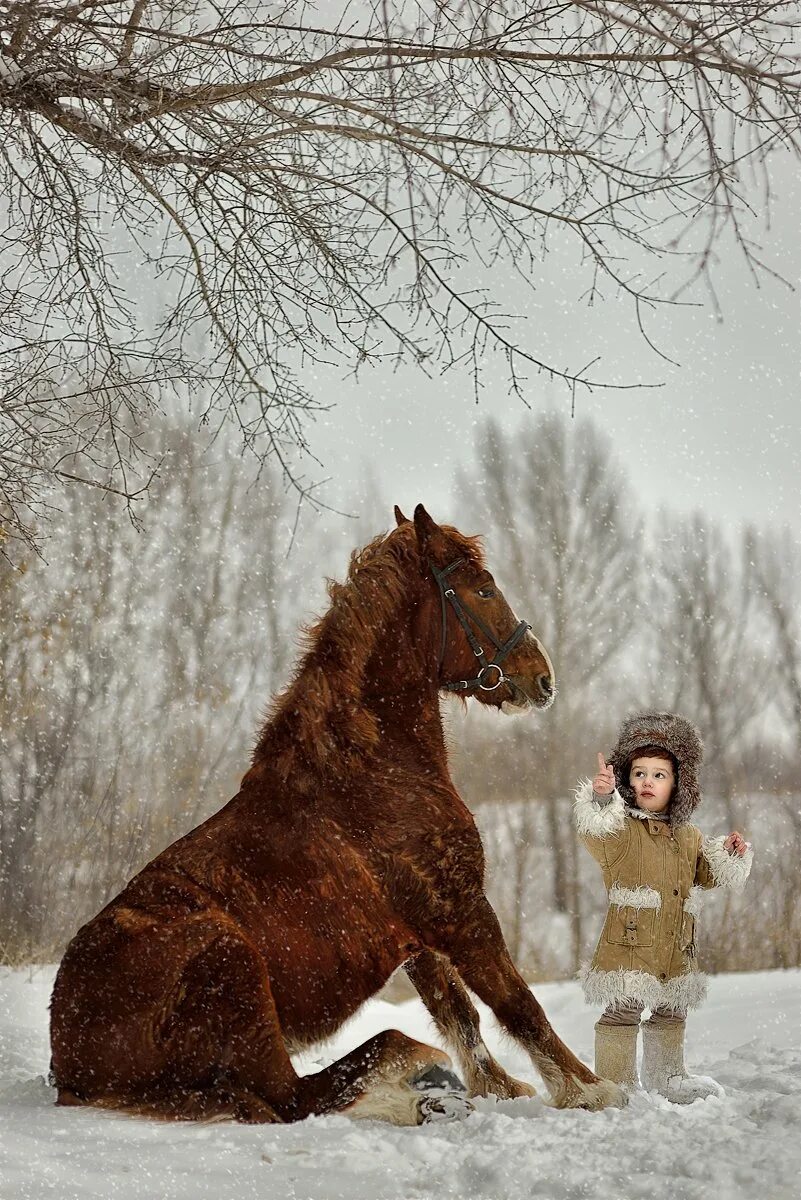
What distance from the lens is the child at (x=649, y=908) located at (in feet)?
14.8

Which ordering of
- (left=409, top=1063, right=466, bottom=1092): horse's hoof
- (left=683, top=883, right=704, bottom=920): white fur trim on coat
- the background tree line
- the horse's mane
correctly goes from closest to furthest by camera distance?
1. (left=409, top=1063, right=466, bottom=1092): horse's hoof
2. the horse's mane
3. (left=683, top=883, right=704, bottom=920): white fur trim on coat
4. the background tree line

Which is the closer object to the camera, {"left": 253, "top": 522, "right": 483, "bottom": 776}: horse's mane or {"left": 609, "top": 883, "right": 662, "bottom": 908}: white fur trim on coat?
{"left": 253, "top": 522, "right": 483, "bottom": 776}: horse's mane

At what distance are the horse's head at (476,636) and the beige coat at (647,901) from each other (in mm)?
837

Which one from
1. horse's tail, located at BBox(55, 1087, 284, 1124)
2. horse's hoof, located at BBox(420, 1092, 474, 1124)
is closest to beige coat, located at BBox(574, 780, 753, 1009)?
horse's hoof, located at BBox(420, 1092, 474, 1124)

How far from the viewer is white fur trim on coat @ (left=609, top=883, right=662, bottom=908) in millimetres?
4598

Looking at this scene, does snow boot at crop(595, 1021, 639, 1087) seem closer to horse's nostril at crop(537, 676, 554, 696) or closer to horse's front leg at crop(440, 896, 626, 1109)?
horse's front leg at crop(440, 896, 626, 1109)

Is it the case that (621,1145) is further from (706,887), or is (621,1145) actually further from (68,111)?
(68,111)

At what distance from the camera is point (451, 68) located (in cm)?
421

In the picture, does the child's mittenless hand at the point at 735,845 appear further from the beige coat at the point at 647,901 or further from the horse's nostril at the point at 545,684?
the horse's nostril at the point at 545,684

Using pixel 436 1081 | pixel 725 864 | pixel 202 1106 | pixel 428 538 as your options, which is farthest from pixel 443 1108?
pixel 428 538

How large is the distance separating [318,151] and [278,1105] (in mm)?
4164

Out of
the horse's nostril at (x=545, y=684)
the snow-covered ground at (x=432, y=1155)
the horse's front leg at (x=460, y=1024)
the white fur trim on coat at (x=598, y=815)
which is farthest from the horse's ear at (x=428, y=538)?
the snow-covered ground at (x=432, y=1155)

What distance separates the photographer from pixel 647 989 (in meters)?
4.46

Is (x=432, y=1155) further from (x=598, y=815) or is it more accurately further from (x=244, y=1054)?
(x=598, y=815)
